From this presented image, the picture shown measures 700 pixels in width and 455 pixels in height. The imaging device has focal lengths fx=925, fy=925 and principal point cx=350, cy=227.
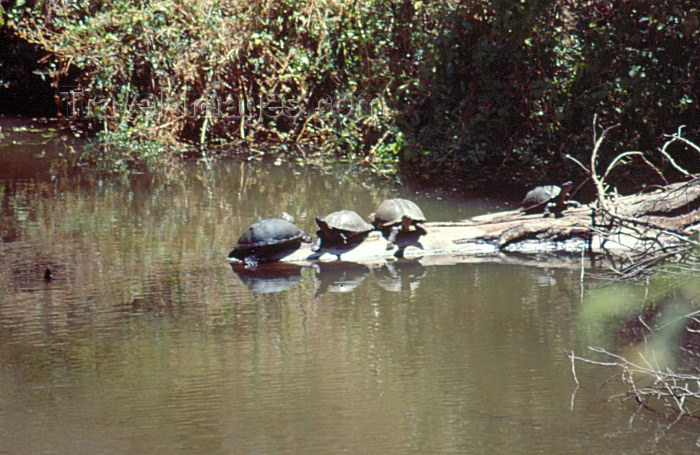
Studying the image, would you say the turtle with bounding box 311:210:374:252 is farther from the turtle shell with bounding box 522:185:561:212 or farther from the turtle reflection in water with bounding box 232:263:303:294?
the turtle shell with bounding box 522:185:561:212

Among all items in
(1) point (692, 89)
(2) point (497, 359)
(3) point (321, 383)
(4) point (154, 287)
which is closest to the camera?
(3) point (321, 383)

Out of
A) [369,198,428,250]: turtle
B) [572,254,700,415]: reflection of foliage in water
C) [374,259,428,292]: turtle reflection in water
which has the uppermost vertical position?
[369,198,428,250]: turtle

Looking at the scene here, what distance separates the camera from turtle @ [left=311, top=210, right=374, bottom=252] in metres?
7.30

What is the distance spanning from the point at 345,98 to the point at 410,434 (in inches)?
364

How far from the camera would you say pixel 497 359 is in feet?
16.5

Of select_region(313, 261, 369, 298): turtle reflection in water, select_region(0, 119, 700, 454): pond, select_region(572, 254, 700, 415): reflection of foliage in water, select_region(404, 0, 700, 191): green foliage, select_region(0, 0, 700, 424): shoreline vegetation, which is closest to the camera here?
select_region(0, 119, 700, 454): pond

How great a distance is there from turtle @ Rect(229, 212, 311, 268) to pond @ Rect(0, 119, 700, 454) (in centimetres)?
22

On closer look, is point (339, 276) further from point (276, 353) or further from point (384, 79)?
point (384, 79)

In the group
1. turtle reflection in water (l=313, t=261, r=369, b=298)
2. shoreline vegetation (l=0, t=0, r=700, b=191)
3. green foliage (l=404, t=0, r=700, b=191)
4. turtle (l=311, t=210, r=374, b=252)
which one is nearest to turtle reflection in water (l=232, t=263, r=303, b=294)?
turtle reflection in water (l=313, t=261, r=369, b=298)

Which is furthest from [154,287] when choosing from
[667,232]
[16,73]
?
[16,73]

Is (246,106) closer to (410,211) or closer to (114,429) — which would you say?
(410,211)

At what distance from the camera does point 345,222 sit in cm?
732

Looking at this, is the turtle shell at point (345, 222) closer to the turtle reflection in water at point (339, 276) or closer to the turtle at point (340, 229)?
the turtle at point (340, 229)

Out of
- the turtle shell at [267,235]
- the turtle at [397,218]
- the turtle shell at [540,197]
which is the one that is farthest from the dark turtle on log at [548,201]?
the turtle shell at [267,235]
